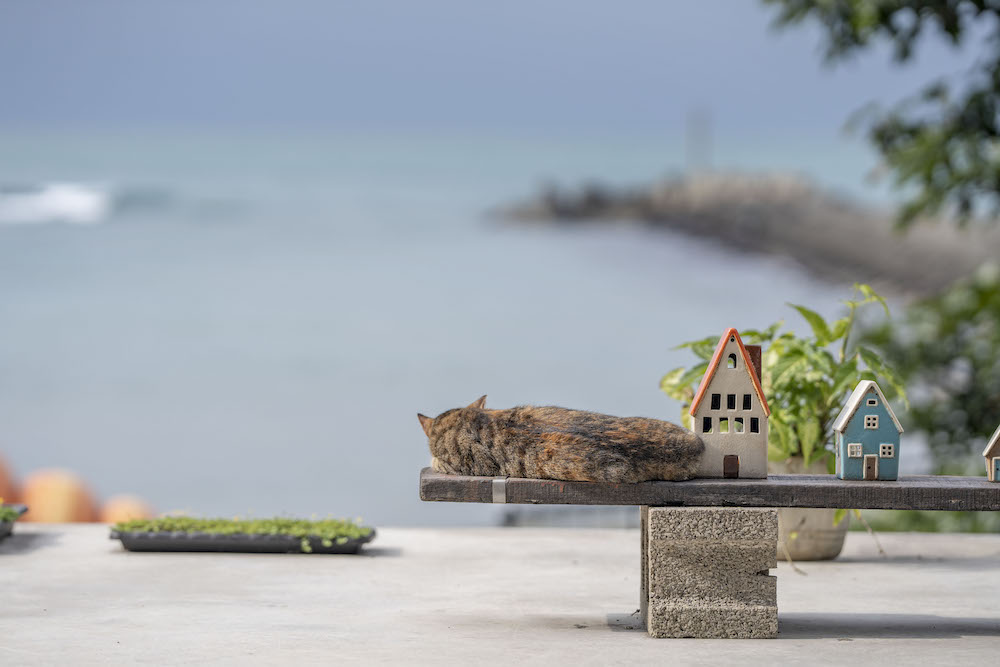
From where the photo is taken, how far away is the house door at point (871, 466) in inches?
137

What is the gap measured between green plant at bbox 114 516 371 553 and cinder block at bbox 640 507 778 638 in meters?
1.89

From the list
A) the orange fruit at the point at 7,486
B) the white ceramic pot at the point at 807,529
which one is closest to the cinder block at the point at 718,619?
the white ceramic pot at the point at 807,529

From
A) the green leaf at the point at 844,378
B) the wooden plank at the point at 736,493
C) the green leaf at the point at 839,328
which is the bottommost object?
the wooden plank at the point at 736,493

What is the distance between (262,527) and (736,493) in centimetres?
235

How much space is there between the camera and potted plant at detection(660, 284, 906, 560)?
15.5 ft

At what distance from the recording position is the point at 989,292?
25.8 ft

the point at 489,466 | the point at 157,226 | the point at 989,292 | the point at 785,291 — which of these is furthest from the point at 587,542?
the point at 157,226

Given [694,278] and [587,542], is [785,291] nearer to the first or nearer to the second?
[694,278]

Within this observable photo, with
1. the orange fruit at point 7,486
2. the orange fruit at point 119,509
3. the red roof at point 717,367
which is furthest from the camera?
the orange fruit at point 7,486

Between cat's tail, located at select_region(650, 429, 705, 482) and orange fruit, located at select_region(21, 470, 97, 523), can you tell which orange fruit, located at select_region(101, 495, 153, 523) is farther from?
cat's tail, located at select_region(650, 429, 705, 482)

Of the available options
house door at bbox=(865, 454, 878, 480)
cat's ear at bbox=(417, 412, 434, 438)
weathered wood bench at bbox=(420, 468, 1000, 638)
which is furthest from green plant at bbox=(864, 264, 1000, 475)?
cat's ear at bbox=(417, 412, 434, 438)

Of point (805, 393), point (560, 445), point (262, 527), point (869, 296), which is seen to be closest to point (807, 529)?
point (805, 393)

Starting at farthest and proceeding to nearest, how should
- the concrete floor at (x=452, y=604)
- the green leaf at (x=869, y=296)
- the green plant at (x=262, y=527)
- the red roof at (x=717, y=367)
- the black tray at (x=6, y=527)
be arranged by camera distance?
the black tray at (x=6, y=527) → the green plant at (x=262, y=527) → the green leaf at (x=869, y=296) → the red roof at (x=717, y=367) → the concrete floor at (x=452, y=604)

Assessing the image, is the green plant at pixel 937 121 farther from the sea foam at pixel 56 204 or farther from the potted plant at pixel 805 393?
the sea foam at pixel 56 204
